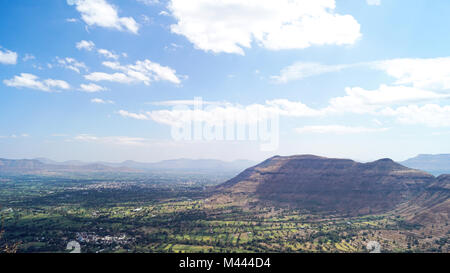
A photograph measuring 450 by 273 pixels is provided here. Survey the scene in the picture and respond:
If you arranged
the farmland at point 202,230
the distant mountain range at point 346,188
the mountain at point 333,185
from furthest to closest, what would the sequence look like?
the mountain at point 333,185 < the distant mountain range at point 346,188 < the farmland at point 202,230

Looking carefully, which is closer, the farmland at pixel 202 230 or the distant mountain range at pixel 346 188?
the farmland at pixel 202 230

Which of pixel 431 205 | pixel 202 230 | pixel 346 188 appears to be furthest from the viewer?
pixel 346 188

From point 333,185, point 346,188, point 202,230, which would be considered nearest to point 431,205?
point 346,188

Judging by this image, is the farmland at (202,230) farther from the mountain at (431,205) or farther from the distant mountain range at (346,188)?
the distant mountain range at (346,188)

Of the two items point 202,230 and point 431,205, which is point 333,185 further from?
point 202,230

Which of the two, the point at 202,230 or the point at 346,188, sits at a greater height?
the point at 346,188

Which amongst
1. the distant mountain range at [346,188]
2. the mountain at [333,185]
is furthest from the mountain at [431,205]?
the mountain at [333,185]

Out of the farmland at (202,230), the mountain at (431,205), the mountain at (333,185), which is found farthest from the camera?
the mountain at (333,185)
